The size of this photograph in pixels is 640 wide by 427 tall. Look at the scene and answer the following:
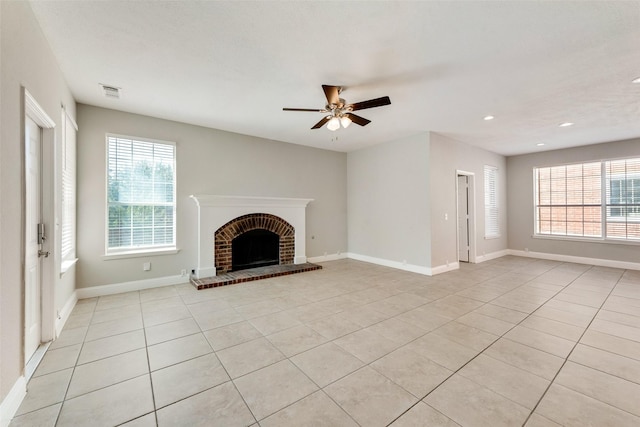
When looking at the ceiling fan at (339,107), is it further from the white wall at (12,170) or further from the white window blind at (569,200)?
the white window blind at (569,200)

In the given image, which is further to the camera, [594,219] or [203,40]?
[594,219]

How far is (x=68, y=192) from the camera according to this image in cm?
345

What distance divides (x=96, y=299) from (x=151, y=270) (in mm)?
756

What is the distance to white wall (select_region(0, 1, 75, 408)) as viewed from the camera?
161 cm

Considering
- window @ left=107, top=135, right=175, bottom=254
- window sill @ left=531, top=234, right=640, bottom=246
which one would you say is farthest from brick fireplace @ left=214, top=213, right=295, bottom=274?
window sill @ left=531, top=234, right=640, bottom=246

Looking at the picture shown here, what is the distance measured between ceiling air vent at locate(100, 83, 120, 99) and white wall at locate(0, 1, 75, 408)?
3.93 ft

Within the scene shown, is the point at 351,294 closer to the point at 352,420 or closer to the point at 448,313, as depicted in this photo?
the point at 448,313

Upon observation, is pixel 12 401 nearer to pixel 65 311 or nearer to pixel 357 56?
pixel 65 311

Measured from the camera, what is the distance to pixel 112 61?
2744mm

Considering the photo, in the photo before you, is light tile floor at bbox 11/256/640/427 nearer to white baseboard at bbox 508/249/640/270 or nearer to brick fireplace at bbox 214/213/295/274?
brick fireplace at bbox 214/213/295/274

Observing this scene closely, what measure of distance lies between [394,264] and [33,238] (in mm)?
5470

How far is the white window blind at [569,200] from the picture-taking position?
6.13 m

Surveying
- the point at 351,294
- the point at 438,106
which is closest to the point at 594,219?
the point at 438,106

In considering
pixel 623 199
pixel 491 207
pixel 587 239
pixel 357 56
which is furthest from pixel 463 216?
pixel 357 56
